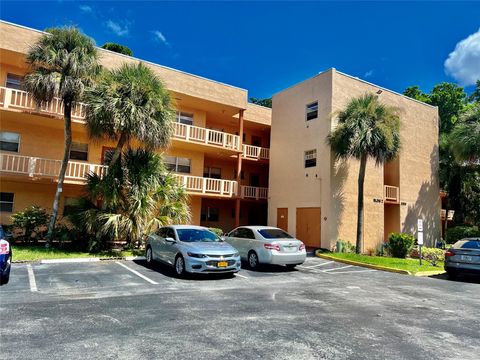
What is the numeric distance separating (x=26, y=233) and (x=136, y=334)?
1243 centimetres

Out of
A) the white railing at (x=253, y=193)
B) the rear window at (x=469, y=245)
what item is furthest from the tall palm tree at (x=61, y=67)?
the rear window at (x=469, y=245)

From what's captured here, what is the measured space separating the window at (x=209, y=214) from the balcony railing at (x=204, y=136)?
491 centimetres

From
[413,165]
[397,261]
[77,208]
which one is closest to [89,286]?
[77,208]

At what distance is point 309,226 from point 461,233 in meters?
10.3

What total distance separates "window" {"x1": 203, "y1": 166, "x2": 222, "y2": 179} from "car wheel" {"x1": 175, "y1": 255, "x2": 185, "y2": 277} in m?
14.3

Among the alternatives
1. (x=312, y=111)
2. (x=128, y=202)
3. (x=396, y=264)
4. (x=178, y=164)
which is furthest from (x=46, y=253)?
(x=312, y=111)

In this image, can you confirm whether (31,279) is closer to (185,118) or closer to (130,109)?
(130,109)

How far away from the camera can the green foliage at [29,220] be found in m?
15.0

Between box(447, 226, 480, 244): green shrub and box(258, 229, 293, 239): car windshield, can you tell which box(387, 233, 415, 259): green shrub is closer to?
box(447, 226, 480, 244): green shrub

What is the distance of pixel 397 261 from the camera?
50.7 ft

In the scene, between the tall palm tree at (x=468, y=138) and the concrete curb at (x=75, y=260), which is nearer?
the concrete curb at (x=75, y=260)

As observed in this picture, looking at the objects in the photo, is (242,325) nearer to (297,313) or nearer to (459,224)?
(297,313)

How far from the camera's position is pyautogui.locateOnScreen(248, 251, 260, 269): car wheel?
12.8 meters

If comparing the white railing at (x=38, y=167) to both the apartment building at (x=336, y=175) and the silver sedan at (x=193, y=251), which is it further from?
the apartment building at (x=336, y=175)
